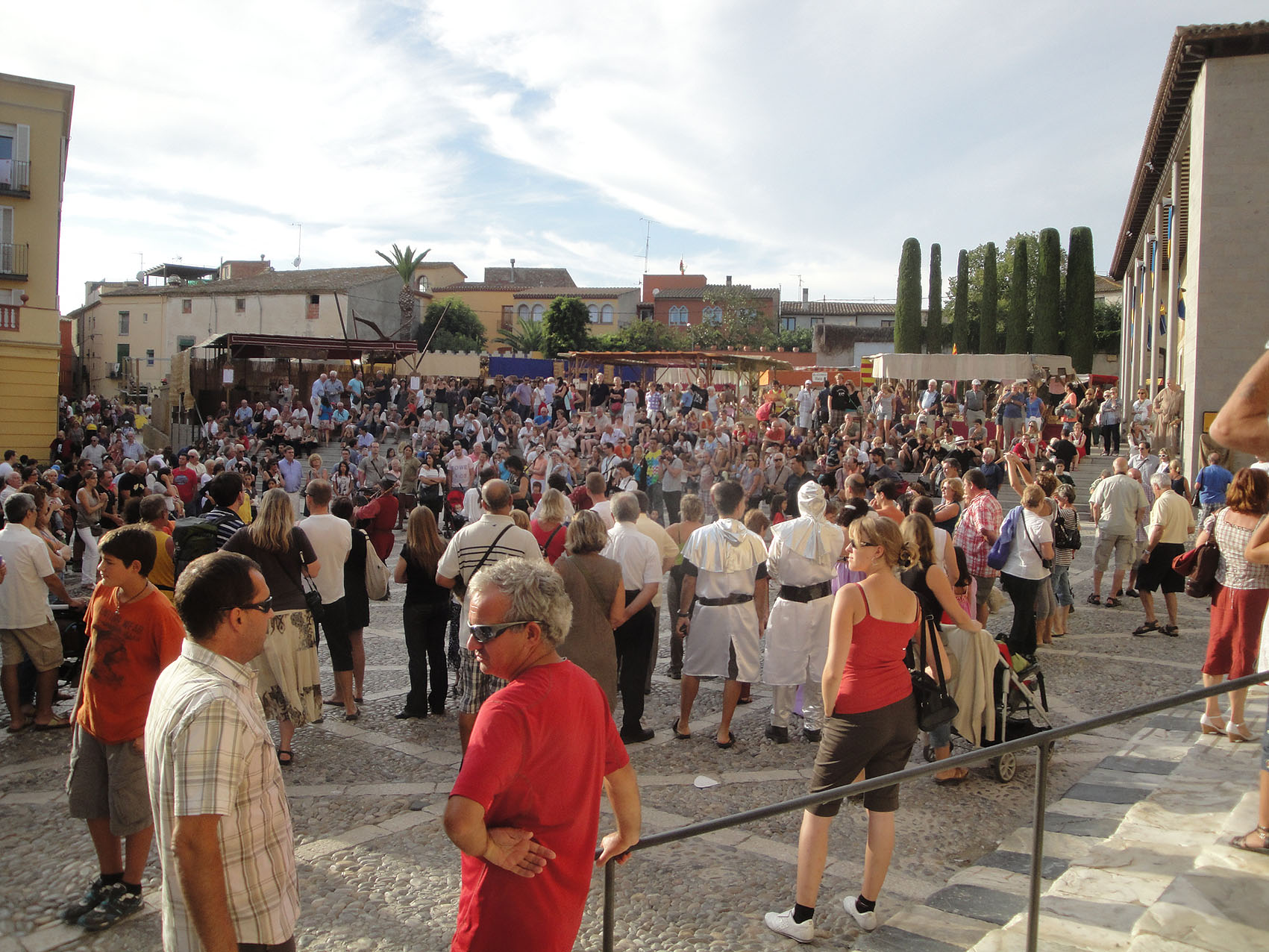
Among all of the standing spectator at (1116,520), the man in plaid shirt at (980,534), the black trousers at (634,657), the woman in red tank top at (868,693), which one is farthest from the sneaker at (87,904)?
the standing spectator at (1116,520)

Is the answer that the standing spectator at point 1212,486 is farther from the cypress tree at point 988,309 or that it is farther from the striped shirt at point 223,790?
→ the cypress tree at point 988,309

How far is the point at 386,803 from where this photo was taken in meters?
Result: 5.46

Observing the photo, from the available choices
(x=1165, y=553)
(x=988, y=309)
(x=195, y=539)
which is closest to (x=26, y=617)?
(x=195, y=539)

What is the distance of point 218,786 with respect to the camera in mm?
2439

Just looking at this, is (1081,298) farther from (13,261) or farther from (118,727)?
(118,727)

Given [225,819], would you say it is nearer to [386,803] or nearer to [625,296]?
[386,803]

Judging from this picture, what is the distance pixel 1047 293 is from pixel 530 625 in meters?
48.2

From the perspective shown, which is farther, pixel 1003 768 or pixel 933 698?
pixel 1003 768

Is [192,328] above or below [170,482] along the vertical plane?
above

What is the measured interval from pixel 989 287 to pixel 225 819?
5355cm

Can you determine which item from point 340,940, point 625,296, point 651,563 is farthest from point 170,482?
point 625,296

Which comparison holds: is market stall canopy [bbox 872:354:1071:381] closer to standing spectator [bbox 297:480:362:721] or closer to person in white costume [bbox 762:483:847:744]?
person in white costume [bbox 762:483:847:744]

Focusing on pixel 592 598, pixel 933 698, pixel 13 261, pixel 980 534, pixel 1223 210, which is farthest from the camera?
pixel 13 261

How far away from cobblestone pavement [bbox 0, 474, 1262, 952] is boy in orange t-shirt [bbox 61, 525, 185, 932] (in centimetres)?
19
